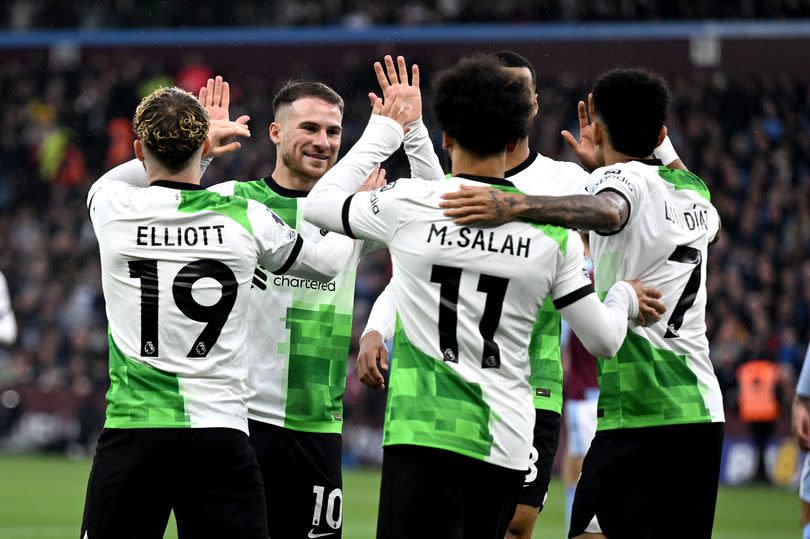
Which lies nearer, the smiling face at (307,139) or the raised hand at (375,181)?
the raised hand at (375,181)

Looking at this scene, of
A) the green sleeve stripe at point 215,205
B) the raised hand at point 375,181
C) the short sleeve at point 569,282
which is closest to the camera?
the short sleeve at point 569,282

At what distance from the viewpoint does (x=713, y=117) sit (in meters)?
23.4

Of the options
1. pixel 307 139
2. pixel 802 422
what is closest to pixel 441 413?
pixel 307 139

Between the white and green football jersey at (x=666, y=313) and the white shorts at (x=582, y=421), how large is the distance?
586cm

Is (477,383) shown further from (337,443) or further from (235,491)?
(337,443)

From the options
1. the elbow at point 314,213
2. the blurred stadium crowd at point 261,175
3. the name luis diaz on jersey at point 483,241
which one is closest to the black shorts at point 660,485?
the name luis diaz on jersey at point 483,241

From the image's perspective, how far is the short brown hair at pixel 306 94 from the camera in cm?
673

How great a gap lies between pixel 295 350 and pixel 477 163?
73.4 inches

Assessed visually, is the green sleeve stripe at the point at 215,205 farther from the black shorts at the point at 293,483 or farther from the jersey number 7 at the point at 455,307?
the black shorts at the point at 293,483

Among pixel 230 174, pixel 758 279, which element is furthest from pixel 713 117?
pixel 230 174

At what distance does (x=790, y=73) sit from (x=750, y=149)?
71.7 inches

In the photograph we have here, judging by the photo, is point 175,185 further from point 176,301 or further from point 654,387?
point 654,387

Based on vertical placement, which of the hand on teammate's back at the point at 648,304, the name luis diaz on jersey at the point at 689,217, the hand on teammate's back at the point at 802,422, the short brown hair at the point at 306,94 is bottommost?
the hand on teammate's back at the point at 802,422

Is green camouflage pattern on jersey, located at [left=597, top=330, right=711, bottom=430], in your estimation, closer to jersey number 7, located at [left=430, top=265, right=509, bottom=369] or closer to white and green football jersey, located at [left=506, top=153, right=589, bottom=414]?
white and green football jersey, located at [left=506, top=153, right=589, bottom=414]
